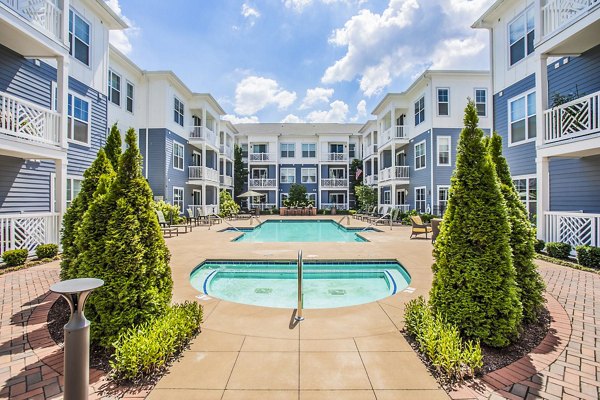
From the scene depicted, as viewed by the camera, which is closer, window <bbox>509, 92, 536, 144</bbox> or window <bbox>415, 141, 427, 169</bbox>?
window <bbox>509, 92, 536, 144</bbox>

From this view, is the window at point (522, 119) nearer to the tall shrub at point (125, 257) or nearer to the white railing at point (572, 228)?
the white railing at point (572, 228)

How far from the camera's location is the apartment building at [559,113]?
782 centimetres

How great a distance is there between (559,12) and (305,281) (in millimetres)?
10950

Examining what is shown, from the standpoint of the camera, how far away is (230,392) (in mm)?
2547

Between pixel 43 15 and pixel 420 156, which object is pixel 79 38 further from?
pixel 420 156

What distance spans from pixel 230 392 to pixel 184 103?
834 inches

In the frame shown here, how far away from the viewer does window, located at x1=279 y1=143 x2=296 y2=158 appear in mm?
33875

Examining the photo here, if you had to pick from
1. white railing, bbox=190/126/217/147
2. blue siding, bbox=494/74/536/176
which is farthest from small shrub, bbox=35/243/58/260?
blue siding, bbox=494/74/536/176

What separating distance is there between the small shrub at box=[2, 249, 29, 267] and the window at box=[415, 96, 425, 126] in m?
20.5

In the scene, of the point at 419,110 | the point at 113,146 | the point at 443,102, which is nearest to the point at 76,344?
the point at 113,146

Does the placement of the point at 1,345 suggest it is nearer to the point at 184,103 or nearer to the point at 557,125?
the point at 557,125

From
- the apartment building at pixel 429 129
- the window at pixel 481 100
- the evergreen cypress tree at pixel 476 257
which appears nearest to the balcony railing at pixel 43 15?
the evergreen cypress tree at pixel 476 257

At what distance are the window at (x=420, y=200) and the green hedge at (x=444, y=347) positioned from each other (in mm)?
16756

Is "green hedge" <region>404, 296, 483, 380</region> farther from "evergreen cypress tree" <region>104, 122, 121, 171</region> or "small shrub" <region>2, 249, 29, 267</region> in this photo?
"small shrub" <region>2, 249, 29, 267</region>
